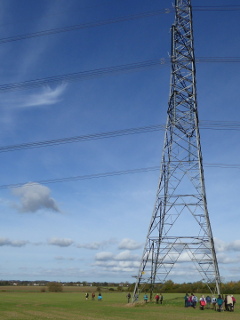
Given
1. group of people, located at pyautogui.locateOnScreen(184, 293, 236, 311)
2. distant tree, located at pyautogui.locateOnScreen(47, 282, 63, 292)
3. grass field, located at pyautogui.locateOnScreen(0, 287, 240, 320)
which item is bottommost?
distant tree, located at pyautogui.locateOnScreen(47, 282, 63, 292)

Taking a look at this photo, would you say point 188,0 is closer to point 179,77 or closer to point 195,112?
point 179,77

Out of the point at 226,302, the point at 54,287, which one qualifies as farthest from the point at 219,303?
the point at 54,287

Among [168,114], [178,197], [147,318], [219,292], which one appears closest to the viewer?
[147,318]

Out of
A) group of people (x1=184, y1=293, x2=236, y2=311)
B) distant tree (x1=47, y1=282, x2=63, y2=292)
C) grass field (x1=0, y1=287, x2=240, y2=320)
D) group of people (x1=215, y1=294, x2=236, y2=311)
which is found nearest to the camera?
grass field (x1=0, y1=287, x2=240, y2=320)

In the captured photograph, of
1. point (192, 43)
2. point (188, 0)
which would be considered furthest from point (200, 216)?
point (188, 0)

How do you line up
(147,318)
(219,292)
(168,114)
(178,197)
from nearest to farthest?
(147,318) → (219,292) → (178,197) → (168,114)

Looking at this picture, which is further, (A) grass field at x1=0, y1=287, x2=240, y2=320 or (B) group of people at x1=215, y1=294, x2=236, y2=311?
(B) group of people at x1=215, y1=294, x2=236, y2=311

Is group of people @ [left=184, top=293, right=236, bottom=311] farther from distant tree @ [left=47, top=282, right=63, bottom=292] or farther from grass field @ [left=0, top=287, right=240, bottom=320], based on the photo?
distant tree @ [left=47, top=282, right=63, bottom=292]

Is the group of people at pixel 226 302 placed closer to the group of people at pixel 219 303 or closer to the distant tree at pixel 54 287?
the group of people at pixel 219 303

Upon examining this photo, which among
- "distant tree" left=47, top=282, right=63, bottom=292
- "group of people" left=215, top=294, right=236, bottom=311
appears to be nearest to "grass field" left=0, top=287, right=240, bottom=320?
"group of people" left=215, top=294, right=236, bottom=311

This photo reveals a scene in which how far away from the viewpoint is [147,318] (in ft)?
79.0

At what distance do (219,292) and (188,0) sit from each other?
26910 millimetres

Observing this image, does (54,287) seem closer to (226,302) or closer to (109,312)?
(226,302)

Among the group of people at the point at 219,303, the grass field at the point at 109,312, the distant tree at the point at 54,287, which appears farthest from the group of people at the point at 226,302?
the distant tree at the point at 54,287
